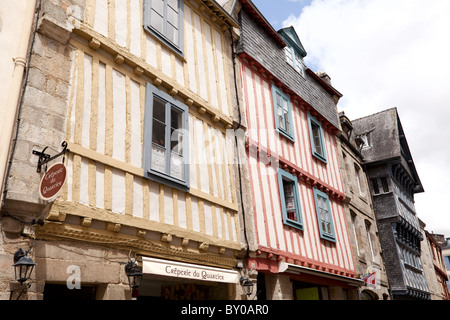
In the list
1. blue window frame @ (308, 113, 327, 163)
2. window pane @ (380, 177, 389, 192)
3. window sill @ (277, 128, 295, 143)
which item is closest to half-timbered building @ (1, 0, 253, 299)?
window sill @ (277, 128, 295, 143)

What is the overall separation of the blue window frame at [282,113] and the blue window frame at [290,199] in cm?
112

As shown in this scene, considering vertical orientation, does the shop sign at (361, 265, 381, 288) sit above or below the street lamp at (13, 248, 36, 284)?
above

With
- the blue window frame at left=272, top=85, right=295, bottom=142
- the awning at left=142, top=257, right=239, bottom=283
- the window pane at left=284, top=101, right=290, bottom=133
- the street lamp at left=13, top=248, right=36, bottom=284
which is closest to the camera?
the street lamp at left=13, top=248, right=36, bottom=284

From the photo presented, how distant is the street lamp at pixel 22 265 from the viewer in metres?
3.86

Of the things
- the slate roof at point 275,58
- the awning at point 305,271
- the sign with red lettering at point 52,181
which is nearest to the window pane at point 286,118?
the slate roof at point 275,58

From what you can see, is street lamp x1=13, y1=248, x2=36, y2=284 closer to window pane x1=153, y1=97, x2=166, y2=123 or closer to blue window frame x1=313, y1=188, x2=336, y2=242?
window pane x1=153, y1=97, x2=166, y2=123

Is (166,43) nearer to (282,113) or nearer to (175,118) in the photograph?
(175,118)

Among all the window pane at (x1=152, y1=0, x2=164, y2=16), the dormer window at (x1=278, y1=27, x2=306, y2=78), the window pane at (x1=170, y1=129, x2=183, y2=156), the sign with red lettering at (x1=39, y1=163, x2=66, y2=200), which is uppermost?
the dormer window at (x1=278, y1=27, x2=306, y2=78)

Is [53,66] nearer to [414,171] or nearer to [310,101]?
[310,101]

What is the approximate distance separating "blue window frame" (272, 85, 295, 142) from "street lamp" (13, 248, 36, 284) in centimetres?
677

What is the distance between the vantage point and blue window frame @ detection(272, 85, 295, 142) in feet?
32.5

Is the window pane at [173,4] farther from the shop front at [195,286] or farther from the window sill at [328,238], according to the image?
the window sill at [328,238]

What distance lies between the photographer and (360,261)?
11984 mm

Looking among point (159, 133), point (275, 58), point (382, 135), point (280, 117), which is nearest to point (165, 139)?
point (159, 133)
